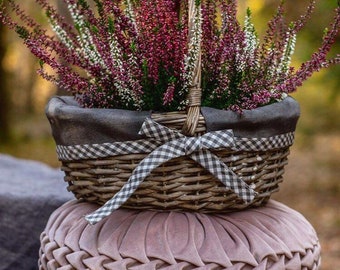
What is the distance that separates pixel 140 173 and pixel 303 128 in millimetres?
8287

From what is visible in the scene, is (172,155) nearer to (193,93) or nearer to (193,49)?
(193,93)

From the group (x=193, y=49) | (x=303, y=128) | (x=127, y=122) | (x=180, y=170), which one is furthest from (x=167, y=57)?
(x=303, y=128)

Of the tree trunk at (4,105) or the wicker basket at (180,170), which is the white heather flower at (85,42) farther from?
the tree trunk at (4,105)

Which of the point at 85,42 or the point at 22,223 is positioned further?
the point at 22,223

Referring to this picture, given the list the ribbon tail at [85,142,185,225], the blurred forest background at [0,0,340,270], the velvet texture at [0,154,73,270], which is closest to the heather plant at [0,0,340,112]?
the ribbon tail at [85,142,185,225]

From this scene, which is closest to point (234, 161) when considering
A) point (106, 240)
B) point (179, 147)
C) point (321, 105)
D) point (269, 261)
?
point (179, 147)

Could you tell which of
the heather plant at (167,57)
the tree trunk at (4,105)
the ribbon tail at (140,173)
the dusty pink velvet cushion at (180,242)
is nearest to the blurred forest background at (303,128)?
the tree trunk at (4,105)

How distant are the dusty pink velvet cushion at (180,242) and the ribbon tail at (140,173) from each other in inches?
3.2

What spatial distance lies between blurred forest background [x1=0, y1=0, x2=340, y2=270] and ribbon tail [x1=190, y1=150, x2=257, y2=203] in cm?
62

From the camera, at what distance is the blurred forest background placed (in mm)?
4926

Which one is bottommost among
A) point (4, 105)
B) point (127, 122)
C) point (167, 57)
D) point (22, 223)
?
point (4, 105)

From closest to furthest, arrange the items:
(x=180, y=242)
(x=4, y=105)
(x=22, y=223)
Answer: (x=180, y=242) → (x=22, y=223) → (x=4, y=105)

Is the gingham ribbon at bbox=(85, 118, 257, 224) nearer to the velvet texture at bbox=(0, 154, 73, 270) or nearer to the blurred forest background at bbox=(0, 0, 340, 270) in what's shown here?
the blurred forest background at bbox=(0, 0, 340, 270)

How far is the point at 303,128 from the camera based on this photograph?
9.46 m
